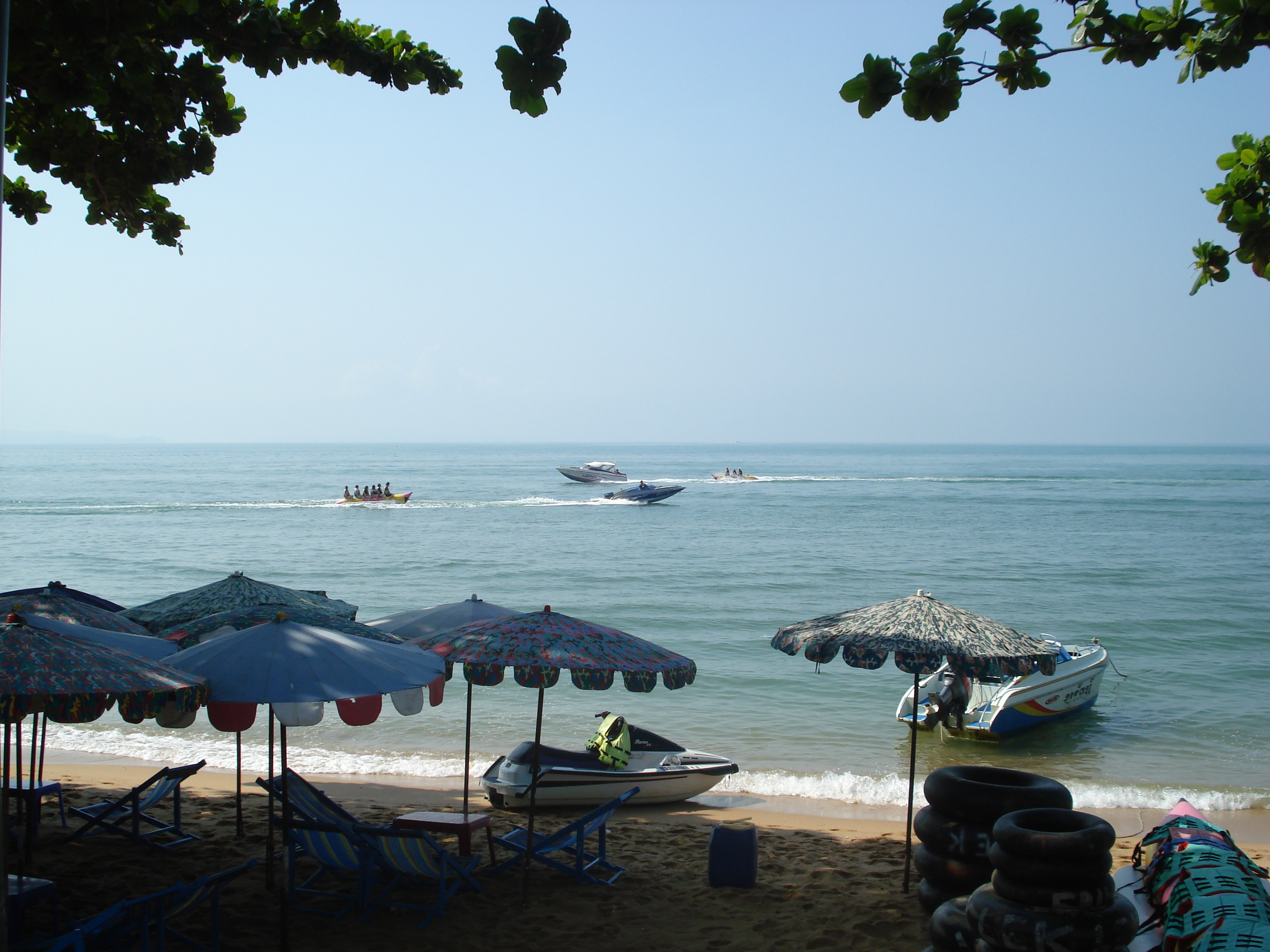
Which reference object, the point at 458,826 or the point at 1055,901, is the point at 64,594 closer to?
the point at 458,826

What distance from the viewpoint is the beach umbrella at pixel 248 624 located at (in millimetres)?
6727

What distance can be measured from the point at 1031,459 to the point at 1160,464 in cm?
3130

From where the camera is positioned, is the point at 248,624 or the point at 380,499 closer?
the point at 248,624

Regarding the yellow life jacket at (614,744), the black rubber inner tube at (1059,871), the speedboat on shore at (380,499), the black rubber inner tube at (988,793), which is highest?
the black rubber inner tube at (1059,871)

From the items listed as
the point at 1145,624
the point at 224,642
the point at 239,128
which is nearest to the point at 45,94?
the point at 239,128

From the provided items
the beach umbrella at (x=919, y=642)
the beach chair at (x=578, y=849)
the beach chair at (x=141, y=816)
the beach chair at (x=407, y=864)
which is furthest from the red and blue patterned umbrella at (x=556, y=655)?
the beach chair at (x=141, y=816)

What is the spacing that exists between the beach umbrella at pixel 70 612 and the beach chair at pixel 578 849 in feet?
10.4

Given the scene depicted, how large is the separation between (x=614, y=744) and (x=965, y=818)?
542 centimetres

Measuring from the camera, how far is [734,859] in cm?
704

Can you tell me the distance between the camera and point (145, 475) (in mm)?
109688

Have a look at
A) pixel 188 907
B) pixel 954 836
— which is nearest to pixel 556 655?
pixel 188 907

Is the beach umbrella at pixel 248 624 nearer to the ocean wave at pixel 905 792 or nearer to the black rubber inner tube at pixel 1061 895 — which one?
the black rubber inner tube at pixel 1061 895

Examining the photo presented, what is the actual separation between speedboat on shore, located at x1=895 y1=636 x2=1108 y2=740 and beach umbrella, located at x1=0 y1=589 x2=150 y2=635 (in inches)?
398

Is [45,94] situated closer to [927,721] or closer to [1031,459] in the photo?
[927,721]
